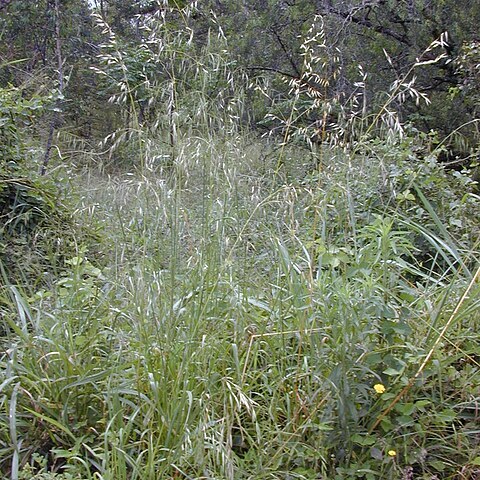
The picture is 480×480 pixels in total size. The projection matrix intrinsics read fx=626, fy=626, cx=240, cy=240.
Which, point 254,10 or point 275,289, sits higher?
point 254,10

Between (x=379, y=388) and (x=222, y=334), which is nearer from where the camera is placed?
(x=379, y=388)

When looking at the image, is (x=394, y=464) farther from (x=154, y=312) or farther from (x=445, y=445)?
(x=154, y=312)

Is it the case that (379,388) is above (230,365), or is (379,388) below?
above

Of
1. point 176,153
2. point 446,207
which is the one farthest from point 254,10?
point 176,153

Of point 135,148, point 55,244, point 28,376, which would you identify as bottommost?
point 55,244

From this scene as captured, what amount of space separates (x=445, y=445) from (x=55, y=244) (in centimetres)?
268

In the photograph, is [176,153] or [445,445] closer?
[445,445]

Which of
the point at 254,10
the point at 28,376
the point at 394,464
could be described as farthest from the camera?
the point at 254,10

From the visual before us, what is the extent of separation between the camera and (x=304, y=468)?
86.7 inches

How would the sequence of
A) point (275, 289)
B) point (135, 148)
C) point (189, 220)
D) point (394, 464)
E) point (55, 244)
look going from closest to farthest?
1. point (394, 464)
2. point (275, 289)
3. point (189, 220)
4. point (135, 148)
5. point (55, 244)

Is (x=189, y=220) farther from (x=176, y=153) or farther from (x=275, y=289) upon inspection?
(x=275, y=289)

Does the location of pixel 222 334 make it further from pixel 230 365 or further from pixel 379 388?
pixel 379 388

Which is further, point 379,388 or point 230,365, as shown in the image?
point 230,365

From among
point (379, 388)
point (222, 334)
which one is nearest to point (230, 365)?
point (222, 334)
